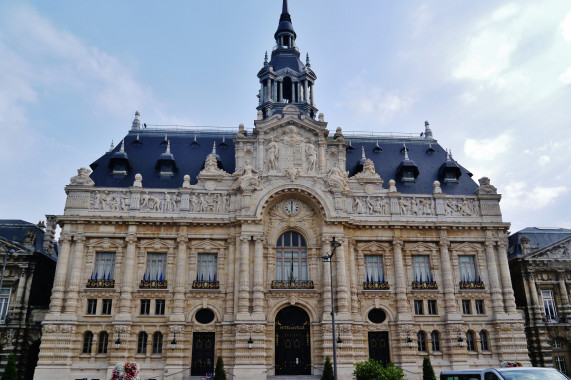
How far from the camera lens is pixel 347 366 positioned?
3447 centimetres

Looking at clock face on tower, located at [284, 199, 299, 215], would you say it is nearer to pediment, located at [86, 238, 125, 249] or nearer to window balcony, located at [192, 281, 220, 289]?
window balcony, located at [192, 281, 220, 289]

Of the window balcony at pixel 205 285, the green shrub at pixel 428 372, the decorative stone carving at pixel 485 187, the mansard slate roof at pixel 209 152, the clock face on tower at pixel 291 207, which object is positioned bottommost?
the green shrub at pixel 428 372

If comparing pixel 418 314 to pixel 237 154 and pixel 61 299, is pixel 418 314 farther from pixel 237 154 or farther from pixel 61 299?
pixel 61 299

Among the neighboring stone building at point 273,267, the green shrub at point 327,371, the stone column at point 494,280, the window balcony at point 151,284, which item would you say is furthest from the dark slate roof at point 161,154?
the stone column at point 494,280

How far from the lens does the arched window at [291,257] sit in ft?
124

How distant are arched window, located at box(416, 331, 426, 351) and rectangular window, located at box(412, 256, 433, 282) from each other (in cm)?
435

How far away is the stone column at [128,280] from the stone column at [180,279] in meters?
3.46

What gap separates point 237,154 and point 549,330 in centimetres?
3129

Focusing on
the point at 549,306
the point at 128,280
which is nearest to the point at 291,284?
the point at 128,280

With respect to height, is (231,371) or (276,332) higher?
(276,332)

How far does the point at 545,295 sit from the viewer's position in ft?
136

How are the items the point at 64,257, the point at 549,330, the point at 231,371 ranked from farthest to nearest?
the point at 549,330
the point at 64,257
the point at 231,371

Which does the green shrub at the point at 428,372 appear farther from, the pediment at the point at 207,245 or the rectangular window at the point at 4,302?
the rectangular window at the point at 4,302

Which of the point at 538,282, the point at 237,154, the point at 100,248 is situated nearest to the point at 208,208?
the point at 237,154
